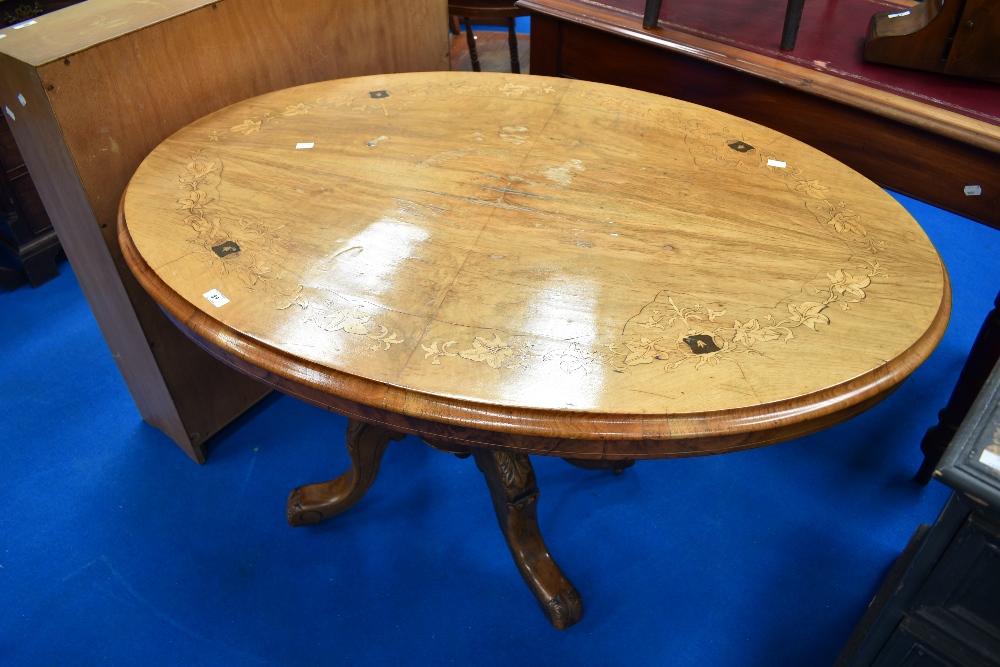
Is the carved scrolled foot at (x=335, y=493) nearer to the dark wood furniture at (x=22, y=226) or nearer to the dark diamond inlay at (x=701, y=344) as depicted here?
the dark diamond inlay at (x=701, y=344)

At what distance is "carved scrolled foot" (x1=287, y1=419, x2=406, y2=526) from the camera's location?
5.09ft

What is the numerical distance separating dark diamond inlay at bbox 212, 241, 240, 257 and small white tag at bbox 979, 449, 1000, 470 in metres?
1.02

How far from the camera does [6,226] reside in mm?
2350

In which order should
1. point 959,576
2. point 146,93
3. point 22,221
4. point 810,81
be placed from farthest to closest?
point 22,221
point 810,81
point 146,93
point 959,576

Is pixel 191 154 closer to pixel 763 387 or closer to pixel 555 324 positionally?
pixel 555 324

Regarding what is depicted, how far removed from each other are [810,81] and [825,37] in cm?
30

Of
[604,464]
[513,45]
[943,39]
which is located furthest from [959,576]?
[513,45]

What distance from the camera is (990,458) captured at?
0.75m

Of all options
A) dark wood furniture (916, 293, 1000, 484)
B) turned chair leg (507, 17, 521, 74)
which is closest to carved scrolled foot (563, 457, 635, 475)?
dark wood furniture (916, 293, 1000, 484)

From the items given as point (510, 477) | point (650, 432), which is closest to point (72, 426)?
point (510, 477)

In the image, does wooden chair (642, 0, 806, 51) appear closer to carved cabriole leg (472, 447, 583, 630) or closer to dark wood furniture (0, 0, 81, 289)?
carved cabriole leg (472, 447, 583, 630)

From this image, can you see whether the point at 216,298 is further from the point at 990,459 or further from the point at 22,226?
the point at 22,226

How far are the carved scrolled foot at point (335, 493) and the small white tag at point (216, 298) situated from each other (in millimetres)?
607

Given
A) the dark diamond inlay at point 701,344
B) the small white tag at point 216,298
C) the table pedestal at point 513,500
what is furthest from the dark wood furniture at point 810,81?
the small white tag at point 216,298
